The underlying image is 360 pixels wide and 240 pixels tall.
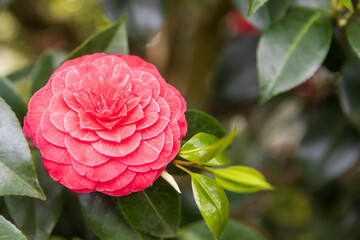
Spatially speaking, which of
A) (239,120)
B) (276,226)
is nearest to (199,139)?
(239,120)

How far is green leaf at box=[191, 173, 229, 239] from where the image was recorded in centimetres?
43

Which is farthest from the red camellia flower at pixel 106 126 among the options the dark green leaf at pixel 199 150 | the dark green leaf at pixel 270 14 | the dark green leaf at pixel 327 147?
the dark green leaf at pixel 327 147

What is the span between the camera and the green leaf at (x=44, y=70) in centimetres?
64

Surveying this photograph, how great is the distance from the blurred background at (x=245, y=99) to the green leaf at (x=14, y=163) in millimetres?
422

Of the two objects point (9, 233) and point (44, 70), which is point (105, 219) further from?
point (44, 70)

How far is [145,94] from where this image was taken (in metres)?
0.45

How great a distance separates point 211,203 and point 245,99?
58 cm

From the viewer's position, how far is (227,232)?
0.71 meters

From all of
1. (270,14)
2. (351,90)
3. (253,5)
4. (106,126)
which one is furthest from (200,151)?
(351,90)

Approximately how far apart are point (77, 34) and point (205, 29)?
106cm

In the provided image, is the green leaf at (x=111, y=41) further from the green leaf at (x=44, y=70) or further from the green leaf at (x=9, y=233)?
the green leaf at (x=9, y=233)

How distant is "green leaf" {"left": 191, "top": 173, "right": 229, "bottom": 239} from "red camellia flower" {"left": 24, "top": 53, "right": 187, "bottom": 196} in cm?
5

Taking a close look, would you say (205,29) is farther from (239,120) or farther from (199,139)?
(199,139)

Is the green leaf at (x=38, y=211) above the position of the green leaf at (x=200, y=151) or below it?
below
